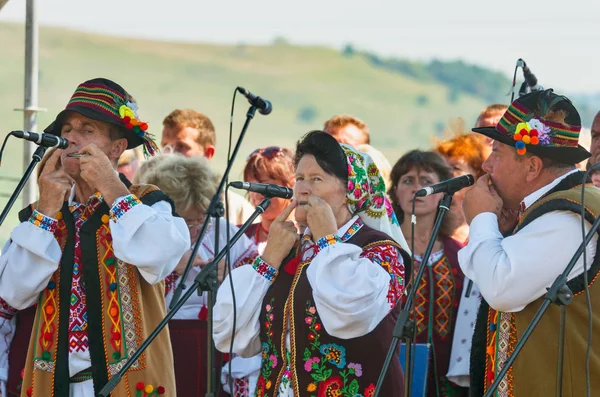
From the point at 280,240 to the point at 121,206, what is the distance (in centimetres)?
70

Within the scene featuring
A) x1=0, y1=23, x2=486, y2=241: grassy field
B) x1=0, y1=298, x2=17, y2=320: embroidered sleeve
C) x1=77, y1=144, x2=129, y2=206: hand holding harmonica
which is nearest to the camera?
x1=77, y1=144, x2=129, y2=206: hand holding harmonica

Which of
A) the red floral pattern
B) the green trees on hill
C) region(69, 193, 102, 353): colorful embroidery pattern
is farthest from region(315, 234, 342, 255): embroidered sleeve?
the green trees on hill

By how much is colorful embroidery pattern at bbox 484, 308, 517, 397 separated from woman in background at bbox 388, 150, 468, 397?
52.9 inches

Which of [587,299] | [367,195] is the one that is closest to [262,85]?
[367,195]

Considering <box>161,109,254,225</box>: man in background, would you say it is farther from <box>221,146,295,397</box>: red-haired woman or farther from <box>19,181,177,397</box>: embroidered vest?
<box>19,181,177,397</box>: embroidered vest

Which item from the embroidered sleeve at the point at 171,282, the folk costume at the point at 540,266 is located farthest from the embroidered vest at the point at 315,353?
the embroidered sleeve at the point at 171,282

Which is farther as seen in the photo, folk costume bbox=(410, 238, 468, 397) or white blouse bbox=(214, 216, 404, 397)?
folk costume bbox=(410, 238, 468, 397)

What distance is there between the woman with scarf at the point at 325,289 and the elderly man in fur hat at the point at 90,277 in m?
0.33

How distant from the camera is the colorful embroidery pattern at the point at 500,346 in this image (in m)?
3.65

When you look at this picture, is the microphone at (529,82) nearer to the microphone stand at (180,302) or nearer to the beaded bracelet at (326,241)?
the beaded bracelet at (326,241)

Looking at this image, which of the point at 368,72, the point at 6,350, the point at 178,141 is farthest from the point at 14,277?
the point at 368,72

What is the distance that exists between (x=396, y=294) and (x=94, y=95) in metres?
1.57

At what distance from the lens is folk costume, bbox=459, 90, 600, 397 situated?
351cm

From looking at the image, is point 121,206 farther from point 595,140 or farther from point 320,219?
point 595,140
